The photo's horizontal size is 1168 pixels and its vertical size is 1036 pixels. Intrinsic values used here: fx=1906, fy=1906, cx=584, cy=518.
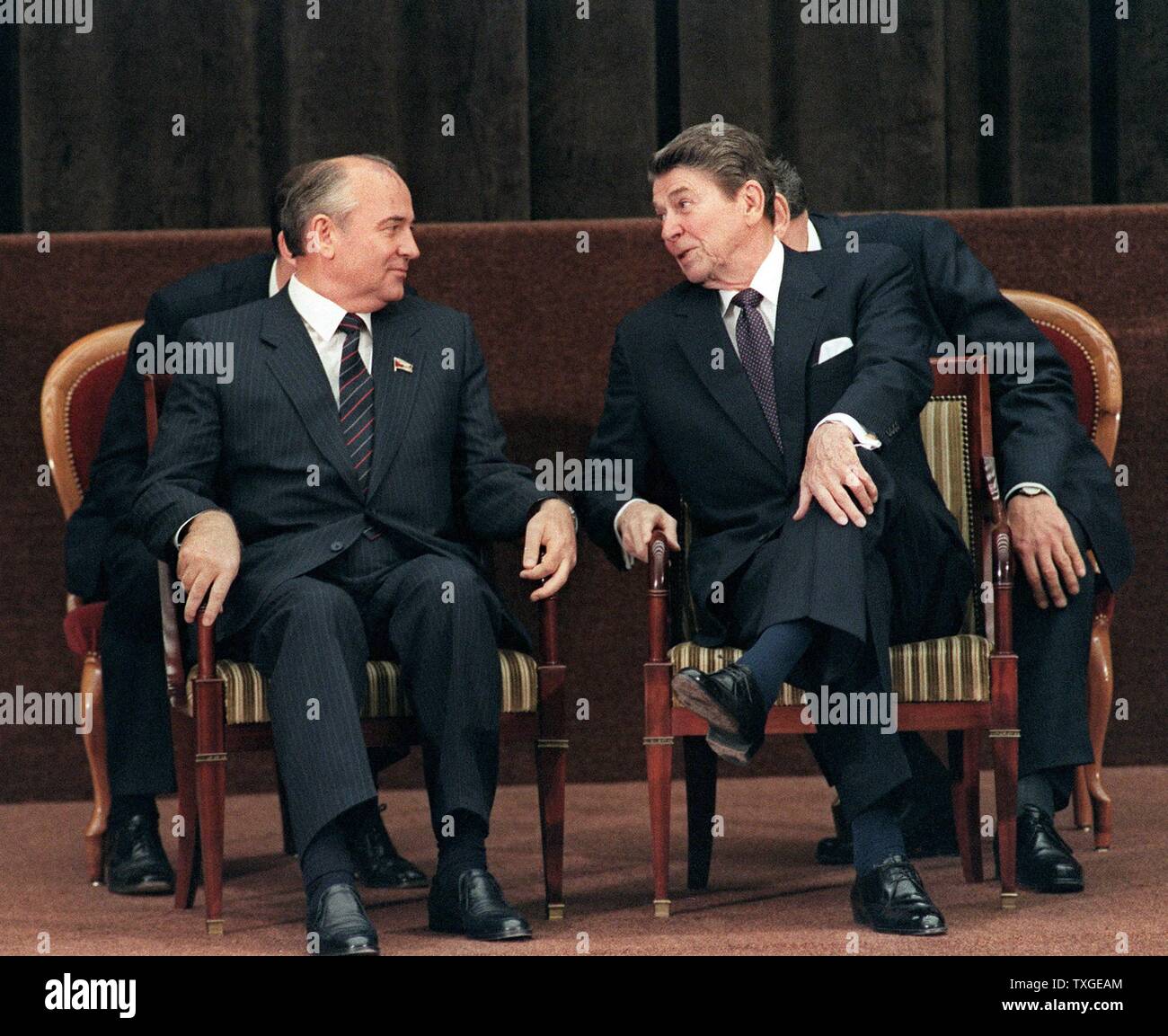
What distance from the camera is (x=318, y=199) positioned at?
329 cm

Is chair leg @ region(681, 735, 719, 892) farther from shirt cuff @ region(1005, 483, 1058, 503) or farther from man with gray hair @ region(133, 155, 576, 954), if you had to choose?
shirt cuff @ region(1005, 483, 1058, 503)

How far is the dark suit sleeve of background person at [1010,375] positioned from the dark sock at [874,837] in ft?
2.29

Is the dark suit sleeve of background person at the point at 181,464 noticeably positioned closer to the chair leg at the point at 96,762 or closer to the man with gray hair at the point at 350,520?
the man with gray hair at the point at 350,520

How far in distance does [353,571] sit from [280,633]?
0.24m

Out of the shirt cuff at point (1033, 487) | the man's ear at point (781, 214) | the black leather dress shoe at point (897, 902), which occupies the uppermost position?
the man's ear at point (781, 214)

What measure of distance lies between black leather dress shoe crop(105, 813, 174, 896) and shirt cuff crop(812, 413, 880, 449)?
4.68 ft

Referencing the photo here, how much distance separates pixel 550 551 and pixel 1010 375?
95cm

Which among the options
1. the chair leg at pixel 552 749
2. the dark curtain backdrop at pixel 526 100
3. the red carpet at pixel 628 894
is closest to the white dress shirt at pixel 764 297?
the chair leg at pixel 552 749

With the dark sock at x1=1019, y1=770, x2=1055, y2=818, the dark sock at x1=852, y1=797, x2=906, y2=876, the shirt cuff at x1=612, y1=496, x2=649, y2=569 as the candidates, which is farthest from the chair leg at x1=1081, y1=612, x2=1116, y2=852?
the shirt cuff at x1=612, y1=496, x2=649, y2=569

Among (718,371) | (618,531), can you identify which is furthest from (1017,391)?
(618,531)

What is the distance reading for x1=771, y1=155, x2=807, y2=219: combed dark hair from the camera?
353 cm

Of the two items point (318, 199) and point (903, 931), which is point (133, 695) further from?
point (903, 931)

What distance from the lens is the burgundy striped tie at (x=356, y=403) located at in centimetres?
321
